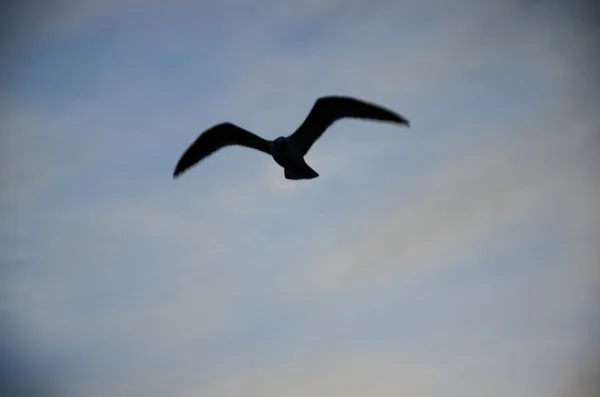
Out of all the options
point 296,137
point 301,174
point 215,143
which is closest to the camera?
point 301,174

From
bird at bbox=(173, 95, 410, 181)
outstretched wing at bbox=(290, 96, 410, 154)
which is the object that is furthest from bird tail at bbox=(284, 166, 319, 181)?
outstretched wing at bbox=(290, 96, 410, 154)

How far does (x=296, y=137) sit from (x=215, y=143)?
7.09ft

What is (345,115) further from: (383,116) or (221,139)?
(221,139)

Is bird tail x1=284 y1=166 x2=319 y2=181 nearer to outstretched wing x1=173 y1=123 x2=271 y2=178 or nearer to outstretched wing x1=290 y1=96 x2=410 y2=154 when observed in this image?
outstretched wing x1=290 y1=96 x2=410 y2=154

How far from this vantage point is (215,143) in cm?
1567

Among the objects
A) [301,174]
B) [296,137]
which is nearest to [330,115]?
[296,137]

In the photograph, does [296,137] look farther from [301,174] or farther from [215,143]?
[215,143]

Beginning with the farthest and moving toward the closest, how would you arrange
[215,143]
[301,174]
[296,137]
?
1. [215,143]
2. [296,137]
3. [301,174]

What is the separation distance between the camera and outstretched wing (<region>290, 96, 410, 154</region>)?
1363 centimetres

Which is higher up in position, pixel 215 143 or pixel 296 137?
pixel 215 143

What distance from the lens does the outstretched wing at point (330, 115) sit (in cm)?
1363

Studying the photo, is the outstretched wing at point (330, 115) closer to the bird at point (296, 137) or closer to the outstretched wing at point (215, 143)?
the bird at point (296, 137)

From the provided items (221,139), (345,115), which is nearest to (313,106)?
(345,115)

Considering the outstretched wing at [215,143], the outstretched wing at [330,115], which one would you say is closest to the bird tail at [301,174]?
the outstretched wing at [330,115]
